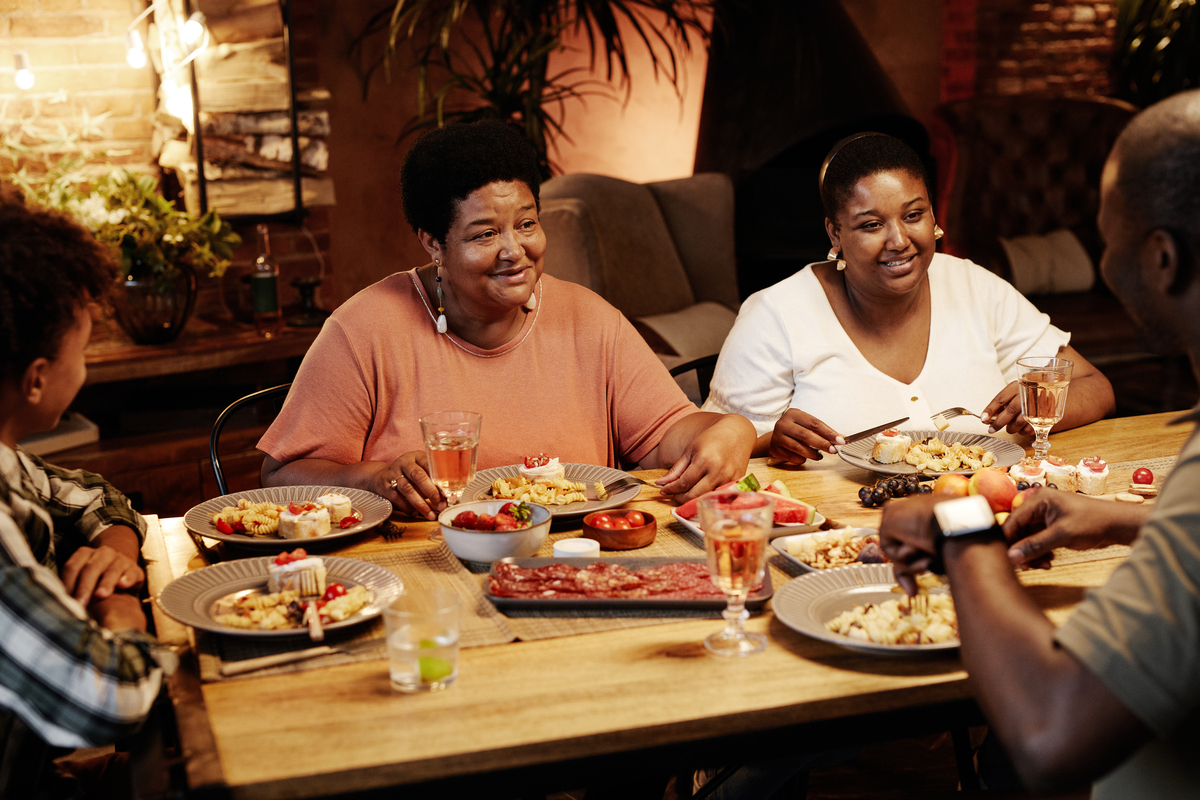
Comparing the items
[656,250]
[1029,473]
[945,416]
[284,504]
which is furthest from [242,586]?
[656,250]

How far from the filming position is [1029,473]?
1.95 meters

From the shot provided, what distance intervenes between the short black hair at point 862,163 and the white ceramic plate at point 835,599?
116 cm

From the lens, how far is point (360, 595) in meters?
1.45

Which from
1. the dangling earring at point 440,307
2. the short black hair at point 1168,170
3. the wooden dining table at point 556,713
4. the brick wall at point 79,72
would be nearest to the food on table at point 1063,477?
the wooden dining table at point 556,713

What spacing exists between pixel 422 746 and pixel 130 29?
3298mm

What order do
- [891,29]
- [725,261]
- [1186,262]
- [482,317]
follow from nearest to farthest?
[1186,262] < [482,317] < [725,261] < [891,29]

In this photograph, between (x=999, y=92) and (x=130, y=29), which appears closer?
(x=130, y=29)

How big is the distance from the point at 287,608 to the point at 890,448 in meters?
1.19

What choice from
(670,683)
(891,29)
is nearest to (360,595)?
(670,683)

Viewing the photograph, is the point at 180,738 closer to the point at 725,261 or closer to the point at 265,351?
the point at 265,351

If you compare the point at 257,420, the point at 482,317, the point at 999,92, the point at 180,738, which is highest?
the point at 999,92

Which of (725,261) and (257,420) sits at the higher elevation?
(725,261)

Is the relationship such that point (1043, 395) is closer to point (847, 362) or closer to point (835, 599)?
point (847, 362)

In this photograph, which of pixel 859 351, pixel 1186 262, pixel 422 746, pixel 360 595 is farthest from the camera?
pixel 859 351
